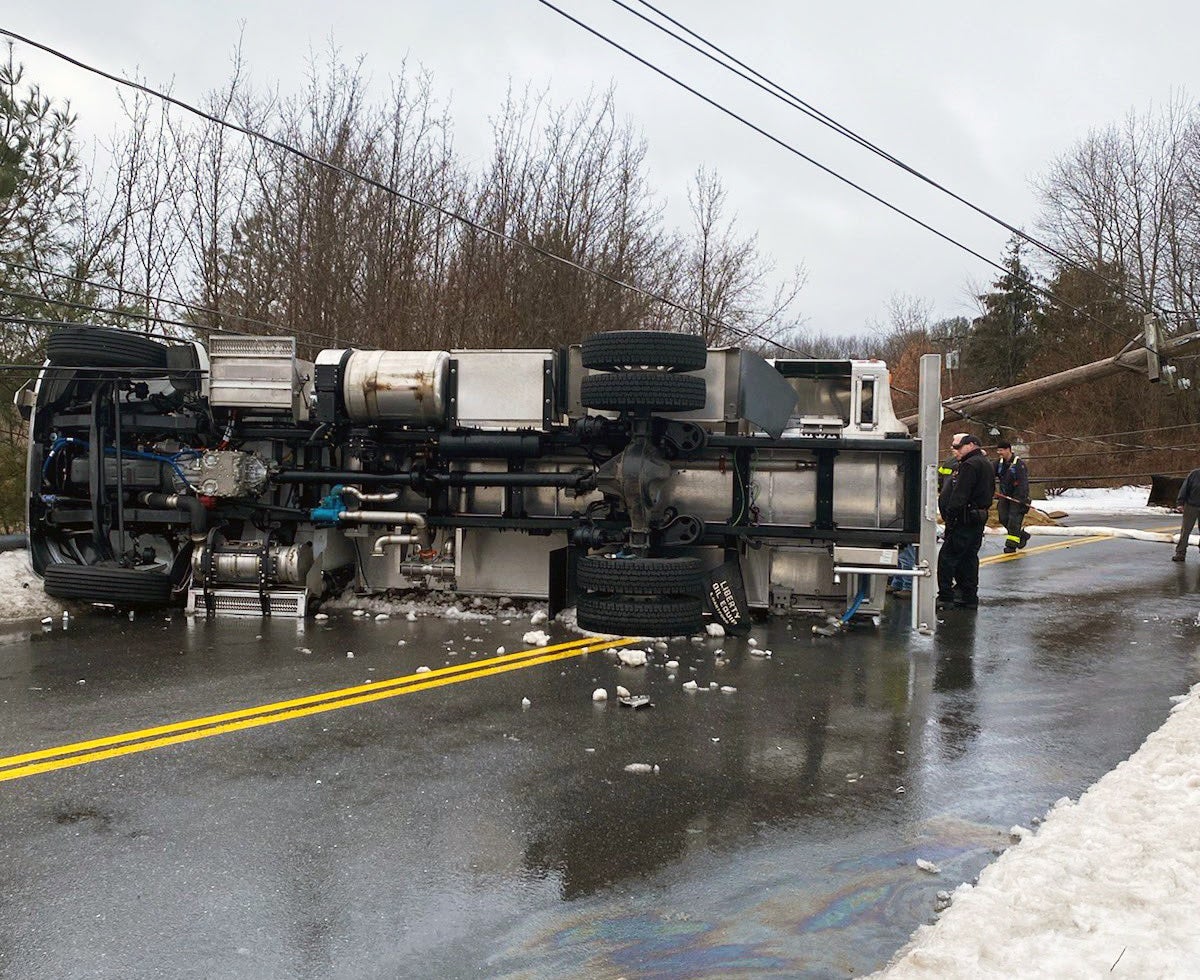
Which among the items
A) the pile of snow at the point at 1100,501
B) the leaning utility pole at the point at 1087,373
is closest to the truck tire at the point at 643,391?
the leaning utility pole at the point at 1087,373

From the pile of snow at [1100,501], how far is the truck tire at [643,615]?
2182 cm

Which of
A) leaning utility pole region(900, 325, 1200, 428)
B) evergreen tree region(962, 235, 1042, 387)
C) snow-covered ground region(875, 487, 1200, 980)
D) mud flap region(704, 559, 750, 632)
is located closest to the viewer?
snow-covered ground region(875, 487, 1200, 980)

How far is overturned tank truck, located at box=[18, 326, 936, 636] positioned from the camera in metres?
8.74

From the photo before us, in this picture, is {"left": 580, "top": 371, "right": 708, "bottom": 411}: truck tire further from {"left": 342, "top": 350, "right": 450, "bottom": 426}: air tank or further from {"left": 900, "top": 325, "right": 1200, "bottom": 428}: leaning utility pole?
{"left": 900, "top": 325, "right": 1200, "bottom": 428}: leaning utility pole

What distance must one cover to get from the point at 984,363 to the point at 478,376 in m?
45.2

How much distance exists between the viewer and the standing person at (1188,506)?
14.5 metres

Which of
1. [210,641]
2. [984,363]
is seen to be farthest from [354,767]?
[984,363]

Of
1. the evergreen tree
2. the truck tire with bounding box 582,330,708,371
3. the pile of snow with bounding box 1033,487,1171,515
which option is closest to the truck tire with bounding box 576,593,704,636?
the truck tire with bounding box 582,330,708,371

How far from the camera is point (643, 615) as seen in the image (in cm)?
817

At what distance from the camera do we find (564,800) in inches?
181

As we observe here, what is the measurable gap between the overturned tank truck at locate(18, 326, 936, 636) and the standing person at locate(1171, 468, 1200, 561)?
318 inches

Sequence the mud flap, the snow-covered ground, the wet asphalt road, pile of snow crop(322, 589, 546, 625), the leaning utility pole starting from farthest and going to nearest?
the leaning utility pole → pile of snow crop(322, 589, 546, 625) → the mud flap → the wet asphalt road → the snow-covered ground

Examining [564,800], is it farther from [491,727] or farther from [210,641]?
[210,641]

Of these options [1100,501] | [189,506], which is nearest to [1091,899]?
[189,506]
